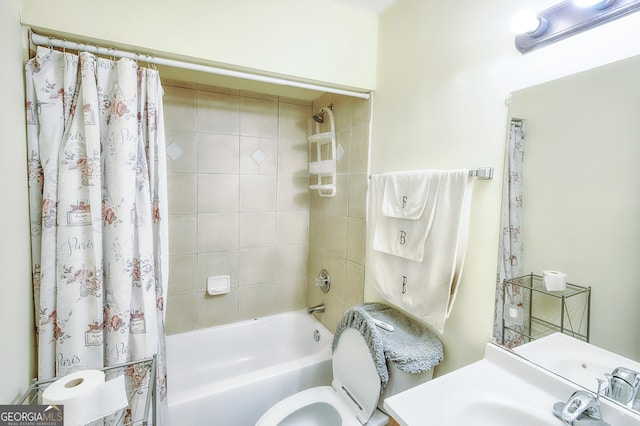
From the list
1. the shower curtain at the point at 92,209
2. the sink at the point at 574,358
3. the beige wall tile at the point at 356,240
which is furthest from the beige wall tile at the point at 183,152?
the sink at the point at 574,358

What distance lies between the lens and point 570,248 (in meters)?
0.89

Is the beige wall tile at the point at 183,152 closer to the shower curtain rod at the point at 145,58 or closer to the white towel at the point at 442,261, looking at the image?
the shower curtain rod at the point at 145,58

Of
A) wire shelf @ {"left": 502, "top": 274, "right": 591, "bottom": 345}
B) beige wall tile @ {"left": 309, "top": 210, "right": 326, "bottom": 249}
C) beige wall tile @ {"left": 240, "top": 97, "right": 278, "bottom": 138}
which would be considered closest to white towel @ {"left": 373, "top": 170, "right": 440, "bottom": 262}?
wire shelf @ {"left": 502, "top": 274, "right": 591, "bottom": 345}

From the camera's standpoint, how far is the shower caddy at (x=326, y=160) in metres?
1.99

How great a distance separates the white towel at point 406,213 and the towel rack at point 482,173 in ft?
0.47

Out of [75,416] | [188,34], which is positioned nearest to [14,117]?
[188,34]

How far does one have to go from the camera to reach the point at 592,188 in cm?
84

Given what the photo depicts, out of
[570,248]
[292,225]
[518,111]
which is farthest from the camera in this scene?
[292,225]

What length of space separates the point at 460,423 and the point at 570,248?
624mm

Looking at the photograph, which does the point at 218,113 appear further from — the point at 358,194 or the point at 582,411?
the point at 582,411

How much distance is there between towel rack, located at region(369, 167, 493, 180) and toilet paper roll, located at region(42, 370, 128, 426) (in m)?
1.43

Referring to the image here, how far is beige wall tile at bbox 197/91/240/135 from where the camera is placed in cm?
205

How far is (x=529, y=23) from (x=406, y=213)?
2.59ft

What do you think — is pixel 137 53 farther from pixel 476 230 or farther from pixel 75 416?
pixel 476 230
